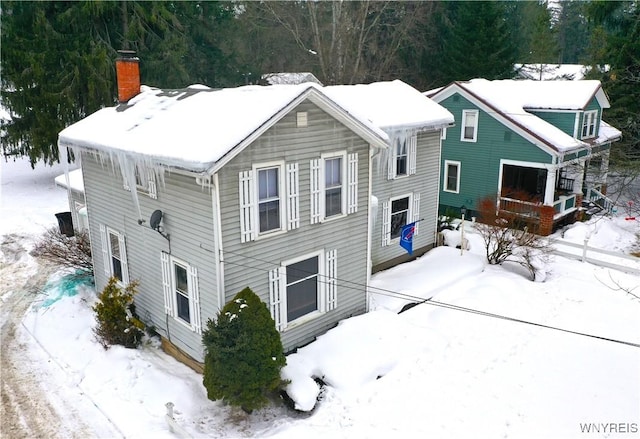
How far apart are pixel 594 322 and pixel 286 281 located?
8.09 meters

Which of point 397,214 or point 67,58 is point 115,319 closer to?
point 397,214

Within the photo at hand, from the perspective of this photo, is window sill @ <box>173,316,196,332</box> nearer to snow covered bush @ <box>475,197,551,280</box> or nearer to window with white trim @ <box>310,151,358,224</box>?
window with white trim @ <box>310,151,358,224</box>

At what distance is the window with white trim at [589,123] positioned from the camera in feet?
73.9

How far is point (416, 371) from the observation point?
34.2 ft

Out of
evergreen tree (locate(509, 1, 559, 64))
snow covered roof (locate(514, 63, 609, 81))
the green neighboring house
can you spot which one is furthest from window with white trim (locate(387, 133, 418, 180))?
evergreen tree (locate(509, 1, 559, 64))

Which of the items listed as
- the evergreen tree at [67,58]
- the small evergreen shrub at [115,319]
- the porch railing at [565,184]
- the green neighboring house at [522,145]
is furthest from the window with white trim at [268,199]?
the evergreen tree at [67,58]

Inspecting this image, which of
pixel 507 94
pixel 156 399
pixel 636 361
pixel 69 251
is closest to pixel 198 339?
pixel 156 399

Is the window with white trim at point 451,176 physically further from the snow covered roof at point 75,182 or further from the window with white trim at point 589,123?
the snow covered roof at point 75,182

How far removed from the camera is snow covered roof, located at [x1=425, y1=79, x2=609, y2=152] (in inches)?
800

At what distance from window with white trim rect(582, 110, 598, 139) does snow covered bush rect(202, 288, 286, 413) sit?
19.3m

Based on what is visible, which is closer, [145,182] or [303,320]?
[145,182]

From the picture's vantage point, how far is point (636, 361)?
11.1m

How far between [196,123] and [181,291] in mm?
3534
